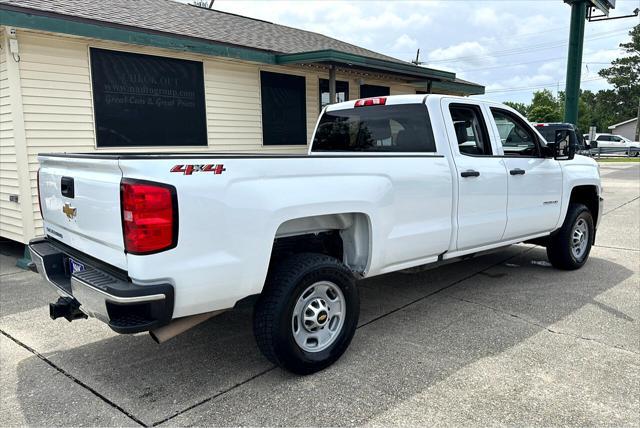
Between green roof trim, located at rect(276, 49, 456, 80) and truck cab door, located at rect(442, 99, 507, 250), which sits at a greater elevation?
green roof trim, located at rect(276, 49, 456, 80)

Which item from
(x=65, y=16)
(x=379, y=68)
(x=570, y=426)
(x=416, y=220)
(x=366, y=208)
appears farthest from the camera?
(x=379, y=68)

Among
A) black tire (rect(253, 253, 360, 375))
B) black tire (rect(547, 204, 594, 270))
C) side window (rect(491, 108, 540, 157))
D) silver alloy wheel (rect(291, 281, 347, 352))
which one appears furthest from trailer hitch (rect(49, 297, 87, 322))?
black tire (rect(547, 204, 594, 270))

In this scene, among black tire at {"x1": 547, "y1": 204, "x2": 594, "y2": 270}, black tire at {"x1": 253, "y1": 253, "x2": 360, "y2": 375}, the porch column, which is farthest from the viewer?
the porch column

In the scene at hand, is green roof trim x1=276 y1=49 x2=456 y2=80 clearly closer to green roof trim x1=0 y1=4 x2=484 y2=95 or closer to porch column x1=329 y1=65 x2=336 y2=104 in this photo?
green roof trim x1=0 y1=4 x2=484 y2=95

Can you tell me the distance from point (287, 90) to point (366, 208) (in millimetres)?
7573

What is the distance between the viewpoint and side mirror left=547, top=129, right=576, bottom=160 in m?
5.45

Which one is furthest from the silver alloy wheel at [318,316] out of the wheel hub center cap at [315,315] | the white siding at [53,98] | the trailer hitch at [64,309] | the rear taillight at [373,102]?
the white siding at [53,98]

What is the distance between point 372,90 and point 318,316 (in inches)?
401

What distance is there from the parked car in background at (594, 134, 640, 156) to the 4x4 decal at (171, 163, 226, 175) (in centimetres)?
4242

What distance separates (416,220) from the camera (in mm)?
4082

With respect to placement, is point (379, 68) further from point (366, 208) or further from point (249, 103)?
point (366, 208)

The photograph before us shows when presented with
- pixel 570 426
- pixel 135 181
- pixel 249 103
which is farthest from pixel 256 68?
pixel 570 426

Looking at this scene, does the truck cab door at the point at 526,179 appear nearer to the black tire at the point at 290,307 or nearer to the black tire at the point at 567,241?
the black tire at the point at 567,241

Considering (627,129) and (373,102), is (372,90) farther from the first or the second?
(627,129)
